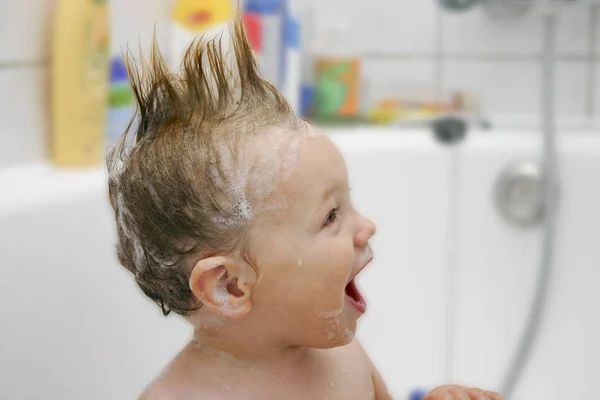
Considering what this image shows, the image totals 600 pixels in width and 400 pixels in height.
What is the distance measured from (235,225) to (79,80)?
1.92ft

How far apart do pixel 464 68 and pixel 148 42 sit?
2.20 ft

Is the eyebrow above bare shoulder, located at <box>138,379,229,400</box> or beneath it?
above

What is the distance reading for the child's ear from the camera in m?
0.70

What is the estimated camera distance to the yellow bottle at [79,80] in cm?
117

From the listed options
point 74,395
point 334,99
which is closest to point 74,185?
point 74,395

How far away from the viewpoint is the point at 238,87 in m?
0.74

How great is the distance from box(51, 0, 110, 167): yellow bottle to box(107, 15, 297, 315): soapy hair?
0.46 m

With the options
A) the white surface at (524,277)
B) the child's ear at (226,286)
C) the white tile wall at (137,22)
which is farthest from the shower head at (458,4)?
the child's ear at (226,286)

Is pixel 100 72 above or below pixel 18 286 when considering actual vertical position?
above

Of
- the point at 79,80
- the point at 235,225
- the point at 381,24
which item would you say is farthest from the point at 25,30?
the point at 381,24

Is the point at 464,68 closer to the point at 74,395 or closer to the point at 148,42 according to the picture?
the point at 148,42

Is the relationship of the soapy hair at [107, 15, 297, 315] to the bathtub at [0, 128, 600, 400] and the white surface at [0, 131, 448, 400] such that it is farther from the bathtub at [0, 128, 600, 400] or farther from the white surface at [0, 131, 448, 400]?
the bathtub at [0, 128, 600, 400]

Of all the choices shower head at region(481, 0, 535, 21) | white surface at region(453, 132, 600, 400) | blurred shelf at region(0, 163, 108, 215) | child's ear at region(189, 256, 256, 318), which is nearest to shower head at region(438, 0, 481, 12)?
shower head at region(481, 0, 535, 21)

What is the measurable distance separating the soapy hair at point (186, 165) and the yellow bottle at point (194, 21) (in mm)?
665
